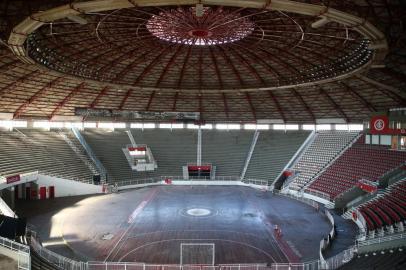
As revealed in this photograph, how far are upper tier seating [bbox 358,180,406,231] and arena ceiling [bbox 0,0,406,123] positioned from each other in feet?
33.6

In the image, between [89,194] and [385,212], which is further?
[89,194]

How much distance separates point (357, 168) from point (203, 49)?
86.1ft

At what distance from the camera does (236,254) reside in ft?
88.5

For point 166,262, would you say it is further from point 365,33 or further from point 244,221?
point 365,33

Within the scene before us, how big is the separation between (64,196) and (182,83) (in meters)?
21.6

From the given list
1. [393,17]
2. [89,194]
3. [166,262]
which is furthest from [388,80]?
[89,194]

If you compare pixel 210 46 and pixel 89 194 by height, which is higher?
pixel 210 46

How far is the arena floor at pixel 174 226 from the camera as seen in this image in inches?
1068

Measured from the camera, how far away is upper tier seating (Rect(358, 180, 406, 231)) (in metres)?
30.2

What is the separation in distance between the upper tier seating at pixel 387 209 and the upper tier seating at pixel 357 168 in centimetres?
522

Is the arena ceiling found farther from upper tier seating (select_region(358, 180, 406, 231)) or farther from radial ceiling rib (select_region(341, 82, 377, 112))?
upper tier seating (select_region(358, 180, 406, 231))

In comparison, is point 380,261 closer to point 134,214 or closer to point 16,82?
point 134,214

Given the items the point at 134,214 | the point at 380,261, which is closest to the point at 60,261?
the point at 134,214

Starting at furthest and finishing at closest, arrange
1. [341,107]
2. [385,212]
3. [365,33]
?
[341,107] < [385,212] < [365,33]
